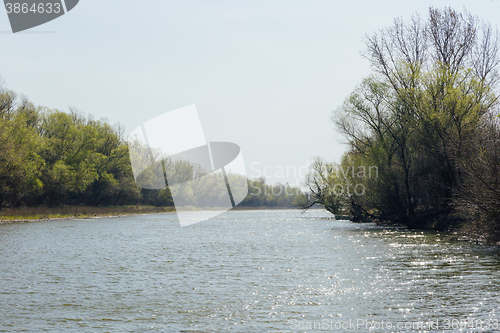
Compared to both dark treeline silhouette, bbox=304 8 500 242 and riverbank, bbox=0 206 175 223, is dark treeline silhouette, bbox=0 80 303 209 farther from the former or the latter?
dark treeline silhouette, bbox=304 8 500 242

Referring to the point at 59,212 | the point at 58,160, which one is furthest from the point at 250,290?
the point at 58,160

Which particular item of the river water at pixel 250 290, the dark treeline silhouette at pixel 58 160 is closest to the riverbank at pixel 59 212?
the dark treeline silhouette at pixel 58 160

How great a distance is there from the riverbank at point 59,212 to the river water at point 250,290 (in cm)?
3685

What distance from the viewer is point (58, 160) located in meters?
81.2

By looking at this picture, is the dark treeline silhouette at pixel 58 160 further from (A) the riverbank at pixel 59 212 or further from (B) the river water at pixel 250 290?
(B) the river water at pixel 250 290

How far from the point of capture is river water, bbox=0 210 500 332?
12.5 meters

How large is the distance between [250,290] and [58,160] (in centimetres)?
7348

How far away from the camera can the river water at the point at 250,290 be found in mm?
12539

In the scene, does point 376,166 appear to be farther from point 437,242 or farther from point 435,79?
point 437,242

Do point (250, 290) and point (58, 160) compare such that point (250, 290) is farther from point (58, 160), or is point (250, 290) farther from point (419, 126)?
point (58, 160)

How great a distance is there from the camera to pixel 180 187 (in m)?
142

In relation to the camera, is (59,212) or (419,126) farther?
(59,212)

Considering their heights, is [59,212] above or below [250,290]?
above

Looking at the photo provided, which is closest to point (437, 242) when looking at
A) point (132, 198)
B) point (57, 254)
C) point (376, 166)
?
point (376, 166)
